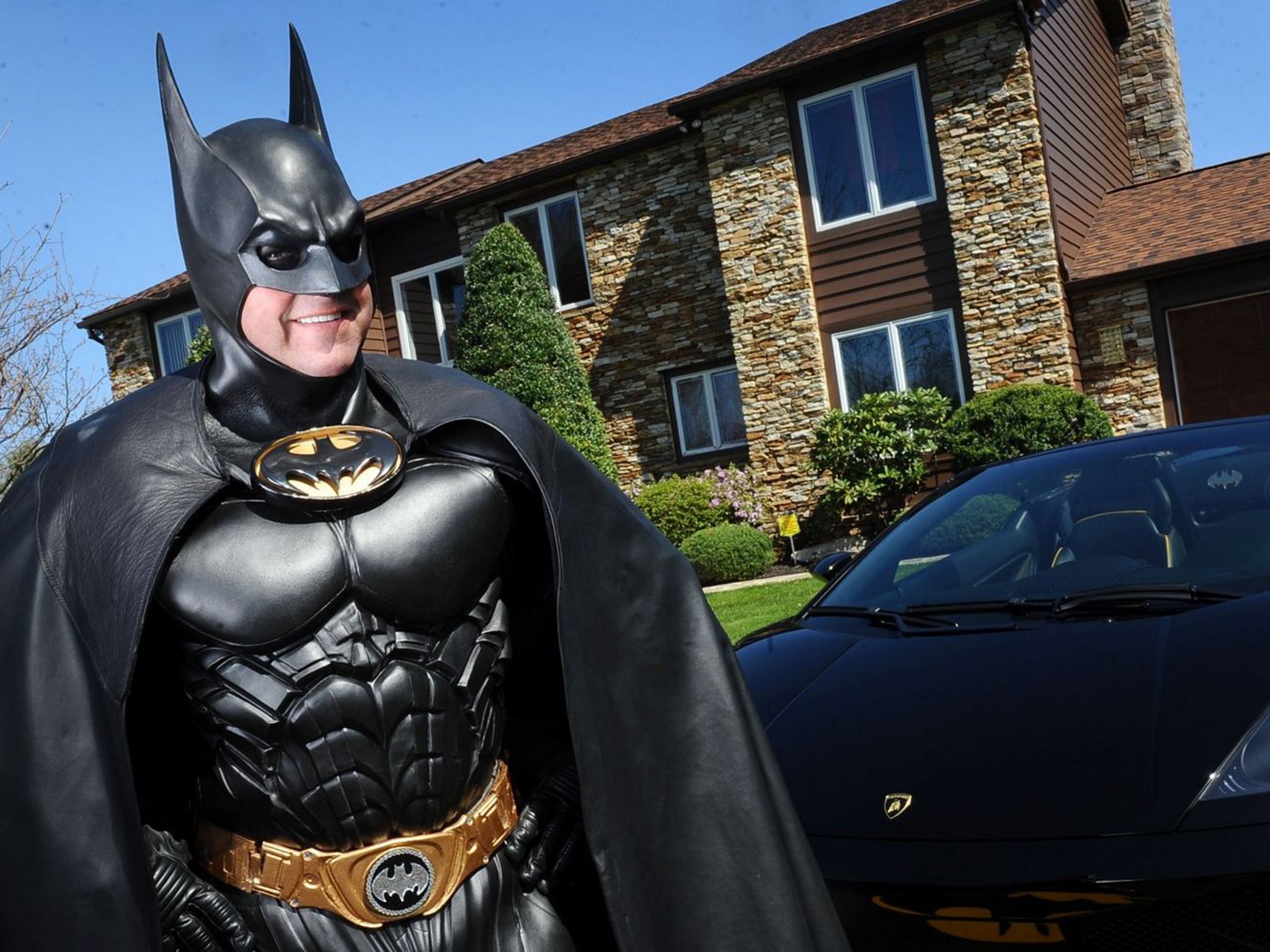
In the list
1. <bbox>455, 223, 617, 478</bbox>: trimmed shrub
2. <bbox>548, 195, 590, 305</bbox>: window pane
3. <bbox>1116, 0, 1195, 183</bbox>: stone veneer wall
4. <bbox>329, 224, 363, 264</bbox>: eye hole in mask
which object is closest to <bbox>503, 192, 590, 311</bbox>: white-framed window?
<bbox>548, 195, 590, 305</bbox>: window pane

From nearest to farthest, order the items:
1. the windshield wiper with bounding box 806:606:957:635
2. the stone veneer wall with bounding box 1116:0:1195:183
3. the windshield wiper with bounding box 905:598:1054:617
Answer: the windshield wiper with bounding box 905:598:1054:617 → the windshield wiper with bounding box 806:606:957:635 → the stone veneer wall with bounding box 1116:0:1195:183

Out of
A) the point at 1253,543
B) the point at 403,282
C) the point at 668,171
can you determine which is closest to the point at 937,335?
the point at 668,171

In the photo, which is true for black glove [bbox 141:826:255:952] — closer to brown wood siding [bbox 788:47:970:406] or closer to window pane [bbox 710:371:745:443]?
brown wood siding [bbox 788:47:970:406]

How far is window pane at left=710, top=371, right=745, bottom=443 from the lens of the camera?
16.0 metres

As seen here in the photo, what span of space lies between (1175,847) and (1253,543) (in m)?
1.40

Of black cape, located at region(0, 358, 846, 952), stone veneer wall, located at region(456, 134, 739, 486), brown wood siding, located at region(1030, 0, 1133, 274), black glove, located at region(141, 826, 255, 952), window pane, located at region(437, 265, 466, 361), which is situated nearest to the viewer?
black cape, located at region(0, 358, 846, 952)

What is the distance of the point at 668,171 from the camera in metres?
16.1

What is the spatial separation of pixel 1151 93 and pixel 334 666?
19.7m

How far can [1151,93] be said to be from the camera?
18203mm

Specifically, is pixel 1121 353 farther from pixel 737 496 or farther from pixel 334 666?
pixel 334 666

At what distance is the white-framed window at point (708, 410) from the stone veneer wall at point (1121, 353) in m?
4.50

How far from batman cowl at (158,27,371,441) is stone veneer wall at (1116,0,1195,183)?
742 inches

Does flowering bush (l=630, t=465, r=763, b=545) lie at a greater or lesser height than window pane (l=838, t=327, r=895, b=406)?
lesser

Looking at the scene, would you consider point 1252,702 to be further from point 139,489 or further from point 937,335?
point 937,335
